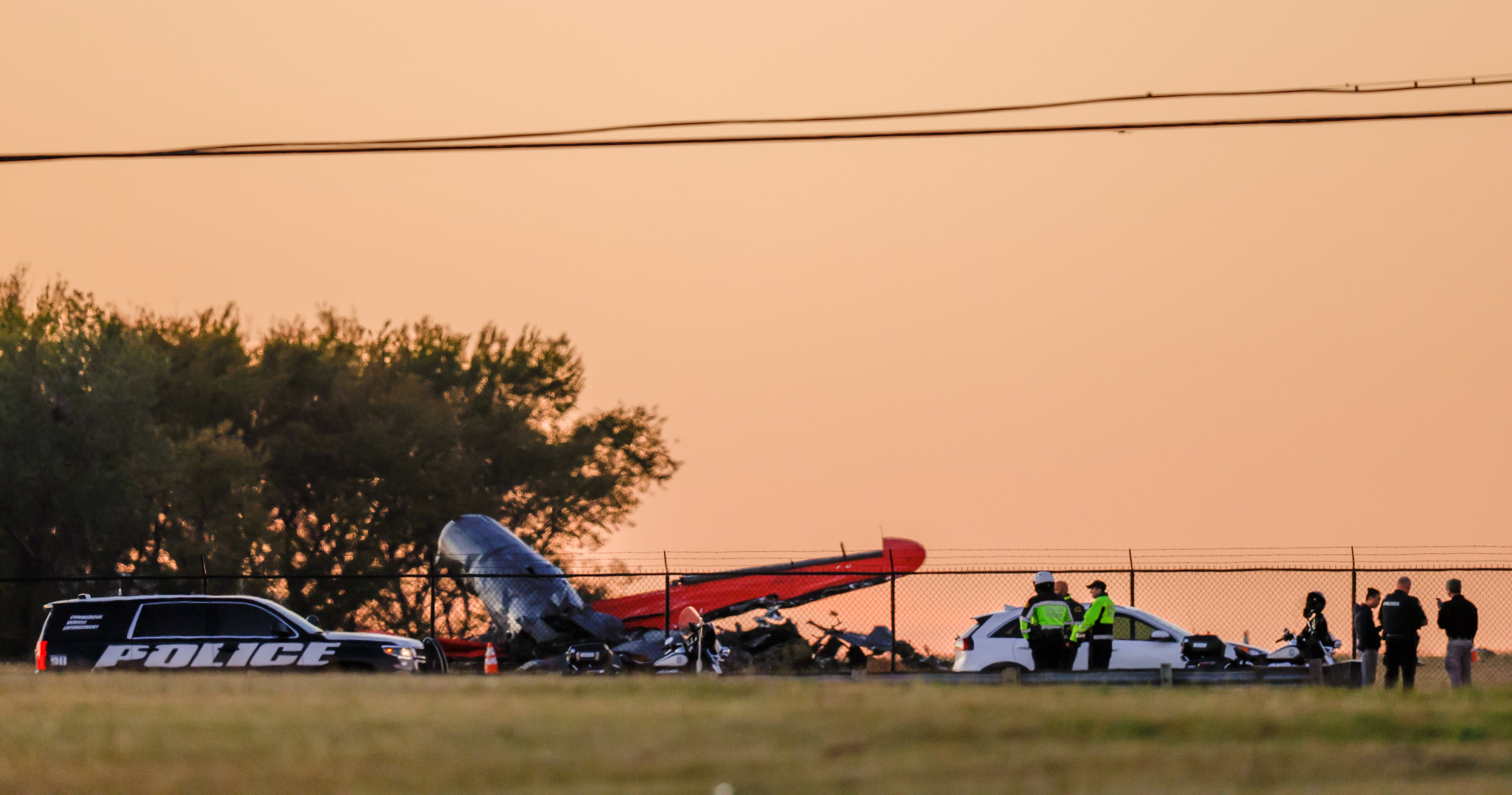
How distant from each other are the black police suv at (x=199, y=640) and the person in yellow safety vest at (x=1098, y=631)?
8.76 m

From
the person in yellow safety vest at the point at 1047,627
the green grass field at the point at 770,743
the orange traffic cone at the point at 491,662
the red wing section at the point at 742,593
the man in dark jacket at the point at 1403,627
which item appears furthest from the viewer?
the red wing section at the point at 742,593

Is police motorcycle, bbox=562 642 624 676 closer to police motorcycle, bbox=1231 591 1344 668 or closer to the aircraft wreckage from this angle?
the aircraft wreckage

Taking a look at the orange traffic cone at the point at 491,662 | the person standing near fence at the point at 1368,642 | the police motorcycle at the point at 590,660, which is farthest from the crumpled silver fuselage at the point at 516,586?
the person standing near fence at the point at 1368,642

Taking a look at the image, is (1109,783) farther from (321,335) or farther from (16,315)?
(321,335)

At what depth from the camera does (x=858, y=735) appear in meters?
11.6

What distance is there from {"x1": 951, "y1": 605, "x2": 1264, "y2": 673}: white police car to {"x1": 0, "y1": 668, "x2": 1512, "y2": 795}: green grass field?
689cm

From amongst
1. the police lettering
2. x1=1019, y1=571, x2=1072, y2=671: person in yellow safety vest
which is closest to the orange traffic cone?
the police lettering

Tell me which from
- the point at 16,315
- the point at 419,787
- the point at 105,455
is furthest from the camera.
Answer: the point at 16,315

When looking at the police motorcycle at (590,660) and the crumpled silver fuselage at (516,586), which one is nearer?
the police motorcycle at (590,660)

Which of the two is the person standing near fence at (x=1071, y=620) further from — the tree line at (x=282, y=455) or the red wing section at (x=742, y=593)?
the tree line at (x=282, y=455)

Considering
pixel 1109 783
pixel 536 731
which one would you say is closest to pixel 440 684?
pixel 536 731

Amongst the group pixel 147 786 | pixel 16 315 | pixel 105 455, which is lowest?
pixel 147 786

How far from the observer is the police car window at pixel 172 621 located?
22781 mm

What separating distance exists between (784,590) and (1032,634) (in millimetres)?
14424
